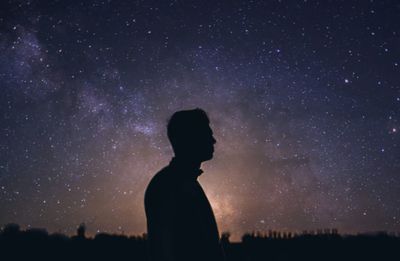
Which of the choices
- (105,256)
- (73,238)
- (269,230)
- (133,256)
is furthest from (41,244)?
(269,230)

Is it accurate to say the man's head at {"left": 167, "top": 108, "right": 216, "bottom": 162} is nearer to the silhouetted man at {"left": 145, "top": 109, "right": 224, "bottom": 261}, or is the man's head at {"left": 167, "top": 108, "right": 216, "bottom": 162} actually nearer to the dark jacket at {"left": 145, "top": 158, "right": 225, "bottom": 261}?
the silhouetted man at {"left": 145, "top": 109, "right": 224, "bottom": 261}

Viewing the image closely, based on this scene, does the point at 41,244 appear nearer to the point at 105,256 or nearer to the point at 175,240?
the point at 105,256

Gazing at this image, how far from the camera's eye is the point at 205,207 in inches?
88.3

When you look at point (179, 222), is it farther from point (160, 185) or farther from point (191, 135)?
point (191, 135)

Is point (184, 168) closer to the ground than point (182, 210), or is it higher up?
higher up

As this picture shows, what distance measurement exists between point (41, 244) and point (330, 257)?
39.2 feet

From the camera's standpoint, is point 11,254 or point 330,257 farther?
point 330,257

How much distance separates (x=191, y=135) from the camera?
8.43 ft

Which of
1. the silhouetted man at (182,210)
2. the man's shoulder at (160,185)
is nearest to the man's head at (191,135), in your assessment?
the silhouetted man at (182,210)

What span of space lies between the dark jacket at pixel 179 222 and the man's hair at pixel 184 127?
29cm

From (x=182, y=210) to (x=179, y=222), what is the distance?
0.07m

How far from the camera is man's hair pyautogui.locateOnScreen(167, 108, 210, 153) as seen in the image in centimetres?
257

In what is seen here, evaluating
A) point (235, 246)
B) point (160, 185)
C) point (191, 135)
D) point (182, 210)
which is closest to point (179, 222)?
point (182, 210)

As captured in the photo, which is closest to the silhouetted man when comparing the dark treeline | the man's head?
the man's head
